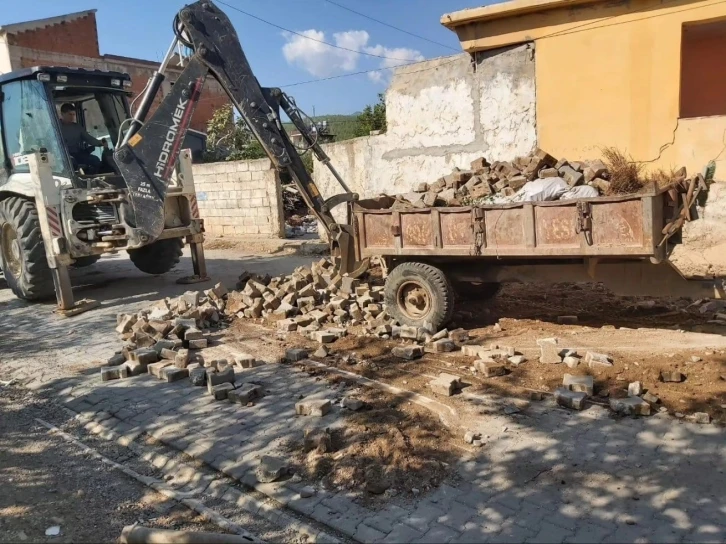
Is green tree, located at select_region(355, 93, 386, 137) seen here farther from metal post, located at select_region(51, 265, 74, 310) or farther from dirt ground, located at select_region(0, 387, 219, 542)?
Result: dirt ground, located at select_region(0, 387, 219, 542)

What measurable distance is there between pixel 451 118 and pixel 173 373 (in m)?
7.43

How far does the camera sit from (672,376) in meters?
4.77

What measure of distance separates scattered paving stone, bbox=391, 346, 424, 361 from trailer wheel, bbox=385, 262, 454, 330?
2.16 feet

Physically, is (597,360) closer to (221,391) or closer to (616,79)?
(221,391)

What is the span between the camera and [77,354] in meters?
6.80

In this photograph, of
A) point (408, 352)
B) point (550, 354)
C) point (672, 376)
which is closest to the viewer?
point (672, 376)

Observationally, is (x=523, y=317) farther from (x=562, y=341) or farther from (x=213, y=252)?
(x=213, y=252)

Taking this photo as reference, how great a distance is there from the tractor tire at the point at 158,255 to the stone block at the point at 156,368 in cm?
498

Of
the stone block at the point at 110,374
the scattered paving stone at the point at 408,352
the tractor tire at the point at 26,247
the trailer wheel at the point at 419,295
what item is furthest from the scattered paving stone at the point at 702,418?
the tractor tire at the point at 26,247

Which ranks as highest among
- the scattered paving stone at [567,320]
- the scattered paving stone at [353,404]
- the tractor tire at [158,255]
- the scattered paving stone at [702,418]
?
the tractor tire at [158,255]

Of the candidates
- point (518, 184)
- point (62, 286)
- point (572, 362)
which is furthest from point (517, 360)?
point (62, 286)

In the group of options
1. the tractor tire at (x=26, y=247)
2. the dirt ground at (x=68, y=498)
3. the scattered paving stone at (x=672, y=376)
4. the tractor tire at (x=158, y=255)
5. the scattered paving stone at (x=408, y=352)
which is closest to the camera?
the dirt ground at (x=68, y=498)

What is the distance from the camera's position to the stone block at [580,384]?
4.64m

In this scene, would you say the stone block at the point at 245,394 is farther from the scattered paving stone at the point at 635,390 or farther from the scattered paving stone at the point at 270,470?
the scattered paving stone at the point at 635,390
